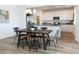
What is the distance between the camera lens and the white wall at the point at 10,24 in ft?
8.38

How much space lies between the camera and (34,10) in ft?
8.64

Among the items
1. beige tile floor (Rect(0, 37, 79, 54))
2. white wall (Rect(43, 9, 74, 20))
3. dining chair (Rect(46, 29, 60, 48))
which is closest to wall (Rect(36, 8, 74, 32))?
white wall (Rect(43, 9, 74, 20))

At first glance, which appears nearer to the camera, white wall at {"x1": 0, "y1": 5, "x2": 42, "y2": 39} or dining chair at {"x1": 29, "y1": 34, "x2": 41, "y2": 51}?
white wall at {"x1": 0, "y1": 5, "x2": 42, "y2": 39}

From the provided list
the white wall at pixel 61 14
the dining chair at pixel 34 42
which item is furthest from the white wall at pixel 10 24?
the white wall at pixel 61 14

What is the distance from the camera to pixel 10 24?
2619 mm

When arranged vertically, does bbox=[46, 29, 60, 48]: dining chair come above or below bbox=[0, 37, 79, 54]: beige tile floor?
above

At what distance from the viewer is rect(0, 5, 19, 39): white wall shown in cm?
255

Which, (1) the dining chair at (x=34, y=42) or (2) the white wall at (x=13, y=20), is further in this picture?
(1) the dining chair at (x=34, y=42)

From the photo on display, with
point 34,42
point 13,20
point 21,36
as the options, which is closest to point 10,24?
point 13,20

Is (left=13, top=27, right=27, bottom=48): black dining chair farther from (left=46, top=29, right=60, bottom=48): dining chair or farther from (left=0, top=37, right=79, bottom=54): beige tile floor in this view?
(left=46, top=29, right=60, bottom=48): dining chair

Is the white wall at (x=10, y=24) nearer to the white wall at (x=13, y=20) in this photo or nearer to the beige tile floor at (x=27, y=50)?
the white wall at (x=13, y=20)

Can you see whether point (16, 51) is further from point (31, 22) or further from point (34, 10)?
point (34, 10)
